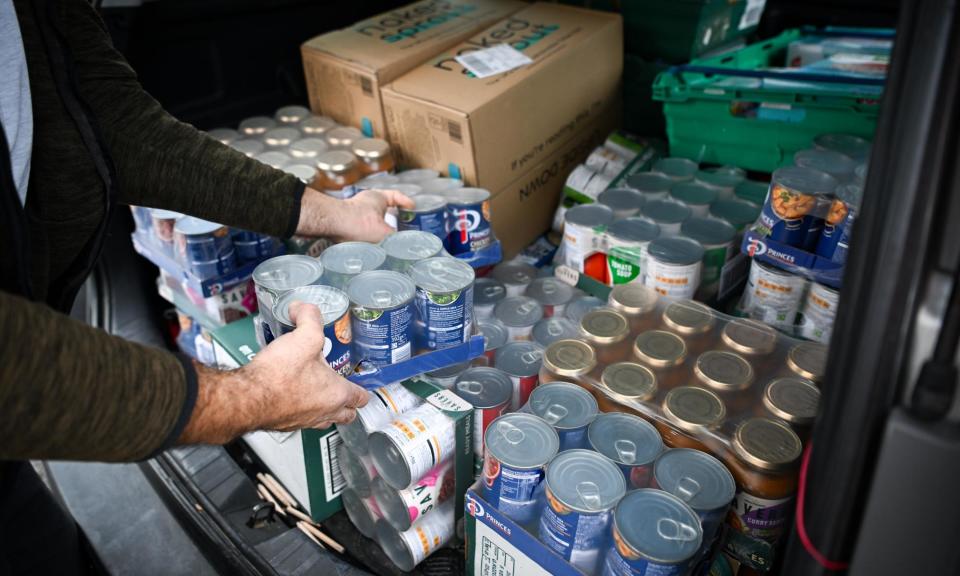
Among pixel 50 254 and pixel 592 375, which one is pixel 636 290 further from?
pixel 50 254

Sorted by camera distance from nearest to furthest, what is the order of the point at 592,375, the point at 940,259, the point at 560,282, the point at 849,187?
1. the point at 940,259
2. the point at 592,375
3. the point at 849,187
4. the point at 560,282

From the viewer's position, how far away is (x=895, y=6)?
290 cm

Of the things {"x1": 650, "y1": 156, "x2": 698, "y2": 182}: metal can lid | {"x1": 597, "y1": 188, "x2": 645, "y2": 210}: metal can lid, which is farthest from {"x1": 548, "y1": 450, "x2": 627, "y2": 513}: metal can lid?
{"x1": 650, "y1": 156, "x2": 698, "y2": 182}: metal can lid

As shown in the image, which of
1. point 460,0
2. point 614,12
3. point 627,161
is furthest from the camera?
point 460,0

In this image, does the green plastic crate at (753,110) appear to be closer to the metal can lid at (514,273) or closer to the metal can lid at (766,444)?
the metal can lid at (514,273)

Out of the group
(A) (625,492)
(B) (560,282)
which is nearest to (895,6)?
(B) (560,282)

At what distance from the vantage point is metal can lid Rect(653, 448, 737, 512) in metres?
1.29

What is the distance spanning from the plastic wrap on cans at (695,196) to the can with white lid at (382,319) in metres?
1.03

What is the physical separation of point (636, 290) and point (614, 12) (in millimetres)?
1399

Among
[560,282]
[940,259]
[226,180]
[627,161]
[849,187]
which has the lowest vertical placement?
[560,282]

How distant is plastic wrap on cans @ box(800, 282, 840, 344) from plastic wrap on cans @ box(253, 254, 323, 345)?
4.10 ft

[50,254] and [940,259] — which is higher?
[940,259]

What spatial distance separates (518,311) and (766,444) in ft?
2.70

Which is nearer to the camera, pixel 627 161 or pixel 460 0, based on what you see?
pixel 627 161
